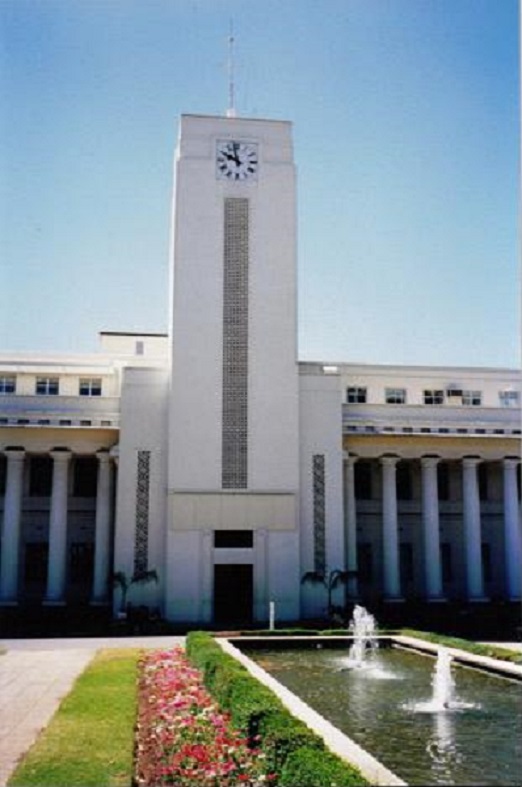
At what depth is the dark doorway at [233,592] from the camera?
33250 millimetres

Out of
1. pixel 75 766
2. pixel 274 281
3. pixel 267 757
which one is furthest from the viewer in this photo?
pixel 274 281

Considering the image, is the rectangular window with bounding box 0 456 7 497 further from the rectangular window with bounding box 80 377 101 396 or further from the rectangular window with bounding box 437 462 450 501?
the rectangular window with bounding box 437 462 450 501

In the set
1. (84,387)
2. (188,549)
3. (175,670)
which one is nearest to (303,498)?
(188,549)

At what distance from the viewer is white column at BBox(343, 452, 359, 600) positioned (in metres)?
36.1

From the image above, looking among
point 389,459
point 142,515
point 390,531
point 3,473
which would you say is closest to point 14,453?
point 3,473

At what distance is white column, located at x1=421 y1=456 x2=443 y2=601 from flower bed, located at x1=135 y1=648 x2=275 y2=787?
23034mm

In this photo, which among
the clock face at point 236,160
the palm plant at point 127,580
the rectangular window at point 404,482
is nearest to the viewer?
the palm plant at point 127,580

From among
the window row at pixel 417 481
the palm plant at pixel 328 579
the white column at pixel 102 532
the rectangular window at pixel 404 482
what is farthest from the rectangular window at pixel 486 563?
the white column at pixel 102 532

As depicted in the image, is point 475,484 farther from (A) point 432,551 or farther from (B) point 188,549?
(B) point 188,549

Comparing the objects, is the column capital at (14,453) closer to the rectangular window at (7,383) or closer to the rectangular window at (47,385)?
the rectangular window at (47,385)

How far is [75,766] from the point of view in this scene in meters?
9.56

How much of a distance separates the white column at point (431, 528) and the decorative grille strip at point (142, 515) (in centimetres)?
1231

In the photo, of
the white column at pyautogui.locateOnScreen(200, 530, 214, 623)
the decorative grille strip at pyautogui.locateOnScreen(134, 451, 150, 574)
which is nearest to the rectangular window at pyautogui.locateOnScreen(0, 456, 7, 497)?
the decorative grille strip at pyautogui.locateOnScreen(134, 451, 150, 574)

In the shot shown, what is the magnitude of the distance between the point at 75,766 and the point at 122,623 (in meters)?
21.3
